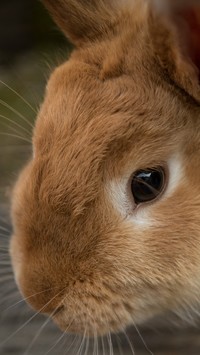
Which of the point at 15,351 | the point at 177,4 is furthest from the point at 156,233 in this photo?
the point at 15,351

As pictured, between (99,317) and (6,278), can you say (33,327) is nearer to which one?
(6,278)

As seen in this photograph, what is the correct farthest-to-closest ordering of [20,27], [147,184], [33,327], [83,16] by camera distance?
[20,27] → [33,327] → [83,16] → [147,184]

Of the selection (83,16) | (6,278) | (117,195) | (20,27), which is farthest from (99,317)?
(20,27)

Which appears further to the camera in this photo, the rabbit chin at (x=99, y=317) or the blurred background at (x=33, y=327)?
the blurred background at (x=33, y=327)

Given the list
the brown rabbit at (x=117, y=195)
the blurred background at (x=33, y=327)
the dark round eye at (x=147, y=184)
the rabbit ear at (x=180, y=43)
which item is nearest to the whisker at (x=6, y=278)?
the blurred background at (x=33, y=327)

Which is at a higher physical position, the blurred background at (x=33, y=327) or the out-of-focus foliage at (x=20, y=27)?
the out-of-focus foliage at (x=20, y=27)

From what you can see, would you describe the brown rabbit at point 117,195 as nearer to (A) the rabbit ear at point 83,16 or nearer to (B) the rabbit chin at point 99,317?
(B) the rabbit chin at point 99,317

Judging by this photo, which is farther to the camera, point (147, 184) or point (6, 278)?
point (6, 278)
